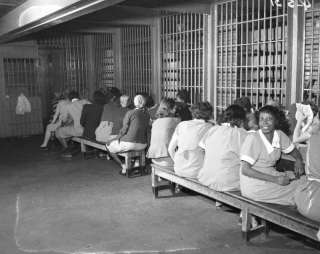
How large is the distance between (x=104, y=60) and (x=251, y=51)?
5837mm

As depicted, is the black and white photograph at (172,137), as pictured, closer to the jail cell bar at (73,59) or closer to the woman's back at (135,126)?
the woman's back at (135,126)


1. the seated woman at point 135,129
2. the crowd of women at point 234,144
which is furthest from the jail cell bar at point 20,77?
the seated woman at point 135,129

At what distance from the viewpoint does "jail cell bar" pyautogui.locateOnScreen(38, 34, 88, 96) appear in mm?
12484

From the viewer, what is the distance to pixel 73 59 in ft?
41.0

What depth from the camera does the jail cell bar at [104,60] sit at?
11.7 m

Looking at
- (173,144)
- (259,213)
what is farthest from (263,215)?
(173,144)

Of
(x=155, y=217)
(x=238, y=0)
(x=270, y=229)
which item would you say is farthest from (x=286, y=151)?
(x=238, y=0)

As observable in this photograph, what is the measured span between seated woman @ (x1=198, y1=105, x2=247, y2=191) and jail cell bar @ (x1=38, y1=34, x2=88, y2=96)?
8.71m

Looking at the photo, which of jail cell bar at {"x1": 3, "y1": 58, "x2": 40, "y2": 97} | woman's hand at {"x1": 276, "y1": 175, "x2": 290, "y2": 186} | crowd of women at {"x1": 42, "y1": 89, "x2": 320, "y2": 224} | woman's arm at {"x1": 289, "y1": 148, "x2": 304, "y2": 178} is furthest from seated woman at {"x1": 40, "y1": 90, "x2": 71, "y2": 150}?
woman's hand at {"x1": 276, "y1": 175, "x2": 290, "y2": 186}

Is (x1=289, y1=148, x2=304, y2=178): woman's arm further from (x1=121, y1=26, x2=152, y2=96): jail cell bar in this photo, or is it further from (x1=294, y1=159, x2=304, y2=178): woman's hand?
(x1=121, y1=26, x2=152, y2=96): jail cell bar

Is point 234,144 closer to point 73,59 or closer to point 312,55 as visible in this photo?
point 312,55

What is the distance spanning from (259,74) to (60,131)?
4315 mm

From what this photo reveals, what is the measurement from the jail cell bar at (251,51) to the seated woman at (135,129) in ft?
6.91

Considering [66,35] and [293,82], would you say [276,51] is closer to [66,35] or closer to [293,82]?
[293,82]
